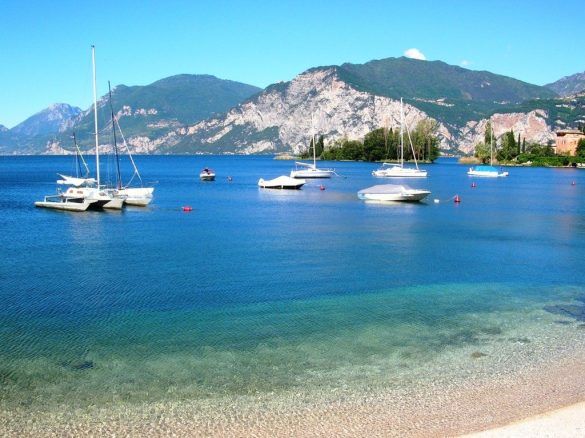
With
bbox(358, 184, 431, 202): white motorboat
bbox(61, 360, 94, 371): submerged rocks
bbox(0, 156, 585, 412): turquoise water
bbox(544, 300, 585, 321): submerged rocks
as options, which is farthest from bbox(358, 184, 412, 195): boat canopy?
bbox(61, 360, 94, 371): submerged rocks

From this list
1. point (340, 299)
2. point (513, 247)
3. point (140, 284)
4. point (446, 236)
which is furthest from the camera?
point (446, 236)

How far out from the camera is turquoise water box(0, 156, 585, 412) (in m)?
15.8

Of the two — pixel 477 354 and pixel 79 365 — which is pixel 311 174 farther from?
pixel 79 365

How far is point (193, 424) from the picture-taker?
1284 cm

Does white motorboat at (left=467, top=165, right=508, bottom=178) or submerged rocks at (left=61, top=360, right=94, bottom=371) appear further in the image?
white motorboat at (left=467, top=165, right=508, bottom=178)

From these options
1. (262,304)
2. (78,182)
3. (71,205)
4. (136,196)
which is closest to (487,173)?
(78,182)

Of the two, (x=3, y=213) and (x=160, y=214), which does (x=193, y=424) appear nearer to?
(x=160, y=214)

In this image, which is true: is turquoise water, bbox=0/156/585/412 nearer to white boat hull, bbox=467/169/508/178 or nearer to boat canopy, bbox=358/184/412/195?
boat canopy, bbox=358/184/412/195

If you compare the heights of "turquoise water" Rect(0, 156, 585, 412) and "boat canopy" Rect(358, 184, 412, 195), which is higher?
"boat canopy" Rect(358, 184, 412, 195)

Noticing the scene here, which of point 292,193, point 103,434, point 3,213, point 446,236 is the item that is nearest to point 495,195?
point 292,193

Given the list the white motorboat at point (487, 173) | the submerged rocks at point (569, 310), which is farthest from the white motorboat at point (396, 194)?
the white motorboat at point (487, 173)

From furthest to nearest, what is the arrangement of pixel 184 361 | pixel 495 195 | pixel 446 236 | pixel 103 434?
pixel 495 195 < pixel 446 236 < pixel 184 361 < pixel 103 434

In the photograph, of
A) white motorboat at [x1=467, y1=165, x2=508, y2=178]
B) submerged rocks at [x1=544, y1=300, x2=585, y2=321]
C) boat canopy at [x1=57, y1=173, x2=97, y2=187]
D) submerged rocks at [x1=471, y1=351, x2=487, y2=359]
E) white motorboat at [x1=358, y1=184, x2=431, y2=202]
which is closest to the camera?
submerged rocks at [x1=471, y1=351, x2=487, y2=359]

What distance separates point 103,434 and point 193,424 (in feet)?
6.10
